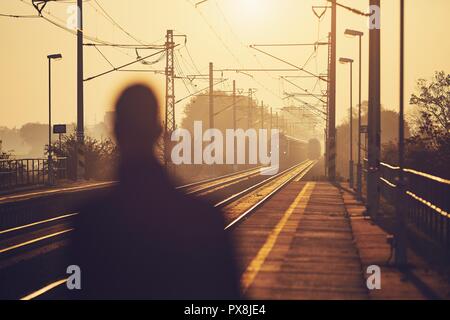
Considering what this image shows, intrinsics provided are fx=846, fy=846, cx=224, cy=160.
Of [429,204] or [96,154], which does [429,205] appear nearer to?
[429,204]

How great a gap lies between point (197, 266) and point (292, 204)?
677 inches

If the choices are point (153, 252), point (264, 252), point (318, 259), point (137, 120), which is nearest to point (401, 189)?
point (318, 259)

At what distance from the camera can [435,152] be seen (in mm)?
29469

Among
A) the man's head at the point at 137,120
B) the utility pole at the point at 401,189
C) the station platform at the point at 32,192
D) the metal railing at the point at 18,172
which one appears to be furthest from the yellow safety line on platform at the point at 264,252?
the man's head at the point at 137,120

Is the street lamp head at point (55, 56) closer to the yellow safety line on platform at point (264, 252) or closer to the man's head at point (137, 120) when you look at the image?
the man's head at point (137, 120)

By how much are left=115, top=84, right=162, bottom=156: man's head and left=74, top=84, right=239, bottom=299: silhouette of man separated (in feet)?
34.7

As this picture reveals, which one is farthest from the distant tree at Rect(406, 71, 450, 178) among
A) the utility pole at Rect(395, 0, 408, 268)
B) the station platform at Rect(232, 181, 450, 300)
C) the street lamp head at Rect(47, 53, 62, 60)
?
the street lamp head at Rect(47, 53, 62, 60)

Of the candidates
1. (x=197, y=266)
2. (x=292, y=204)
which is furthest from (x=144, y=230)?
(x=292, y=204)

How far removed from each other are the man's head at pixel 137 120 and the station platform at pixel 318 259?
65.3 ft

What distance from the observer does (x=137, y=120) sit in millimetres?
45812

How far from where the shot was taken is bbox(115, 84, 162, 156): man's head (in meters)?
44.7

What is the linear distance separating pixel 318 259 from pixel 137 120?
Answer: 105 feet
